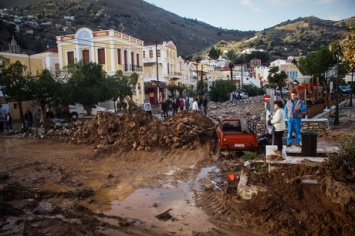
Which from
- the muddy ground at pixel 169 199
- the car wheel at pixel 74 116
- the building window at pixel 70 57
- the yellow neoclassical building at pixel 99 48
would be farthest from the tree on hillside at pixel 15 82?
the building window at pixel 70 57

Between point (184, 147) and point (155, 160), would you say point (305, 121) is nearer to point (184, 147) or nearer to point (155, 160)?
point (184, 147)

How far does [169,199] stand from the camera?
7211 mm

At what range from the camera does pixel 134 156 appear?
11.7m

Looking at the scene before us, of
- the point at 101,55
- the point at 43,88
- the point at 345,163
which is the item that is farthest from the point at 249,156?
the point at 101,55

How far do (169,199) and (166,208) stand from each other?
0.59m

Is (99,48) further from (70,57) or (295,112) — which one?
(295,112)

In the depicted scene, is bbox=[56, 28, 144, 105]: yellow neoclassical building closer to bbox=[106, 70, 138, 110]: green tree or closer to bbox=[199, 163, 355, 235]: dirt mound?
bbox=[106, 70, 138, 110]: green tree

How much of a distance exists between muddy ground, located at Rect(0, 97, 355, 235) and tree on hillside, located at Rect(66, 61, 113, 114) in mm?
11224

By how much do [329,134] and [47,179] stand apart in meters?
11.7

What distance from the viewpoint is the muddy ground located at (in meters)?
5.45

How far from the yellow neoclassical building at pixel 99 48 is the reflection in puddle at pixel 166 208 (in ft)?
93.4

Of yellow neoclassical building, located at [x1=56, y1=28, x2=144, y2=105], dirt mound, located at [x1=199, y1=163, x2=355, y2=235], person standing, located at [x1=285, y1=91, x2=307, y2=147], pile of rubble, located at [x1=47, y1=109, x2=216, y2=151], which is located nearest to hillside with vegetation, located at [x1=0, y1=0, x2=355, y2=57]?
yellow neoclassical building, located at [x1=56, y1=28, x2=144, y2=105]

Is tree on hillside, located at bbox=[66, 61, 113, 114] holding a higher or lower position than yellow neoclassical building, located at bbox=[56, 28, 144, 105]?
lower

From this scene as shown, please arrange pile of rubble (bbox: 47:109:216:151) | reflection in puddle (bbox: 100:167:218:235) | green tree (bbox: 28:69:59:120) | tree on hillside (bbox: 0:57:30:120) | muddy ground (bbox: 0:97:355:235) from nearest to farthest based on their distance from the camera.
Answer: muddy ground (bbox: 0:97:355:235) → reflection in puddle (bbox: 100:167:218:235) → pile of rubble (bbox: 47:109:216:151) → green tree (bbox: 28:69:59:120) → tree on hillside (bbox: 0:57:30:120)
